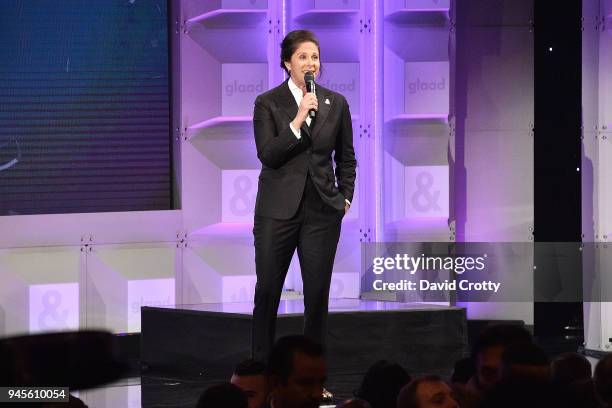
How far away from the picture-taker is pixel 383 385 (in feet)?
10.7

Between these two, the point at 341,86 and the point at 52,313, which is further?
the point at 341,86

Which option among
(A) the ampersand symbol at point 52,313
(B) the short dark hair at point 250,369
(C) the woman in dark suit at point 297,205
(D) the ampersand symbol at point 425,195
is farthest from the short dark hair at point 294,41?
(A) the ampersand symbol at point 52,313

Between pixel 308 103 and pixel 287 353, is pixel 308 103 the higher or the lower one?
the higher one

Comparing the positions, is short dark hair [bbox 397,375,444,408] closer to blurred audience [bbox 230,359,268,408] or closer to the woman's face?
blurred audience [bbox 230,359,268,408]

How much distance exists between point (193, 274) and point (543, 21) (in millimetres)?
2851

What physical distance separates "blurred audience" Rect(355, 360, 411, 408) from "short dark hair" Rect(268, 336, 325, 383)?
0.37 metres

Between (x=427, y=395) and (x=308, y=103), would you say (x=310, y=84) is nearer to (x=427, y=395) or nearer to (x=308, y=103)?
(x=308, y=103)

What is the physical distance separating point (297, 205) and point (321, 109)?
0.41 meters

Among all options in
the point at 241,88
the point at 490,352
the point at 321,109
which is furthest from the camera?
the point at 241,88

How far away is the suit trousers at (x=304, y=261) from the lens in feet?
13.9

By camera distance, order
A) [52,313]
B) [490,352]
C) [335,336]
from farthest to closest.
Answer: [52,313]
[335,336]
[490,352]

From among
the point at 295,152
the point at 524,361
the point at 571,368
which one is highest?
the point at 295,152

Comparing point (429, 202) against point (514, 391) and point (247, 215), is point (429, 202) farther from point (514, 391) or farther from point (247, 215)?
point (514, 391)

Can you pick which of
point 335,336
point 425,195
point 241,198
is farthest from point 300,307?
point 425,195
